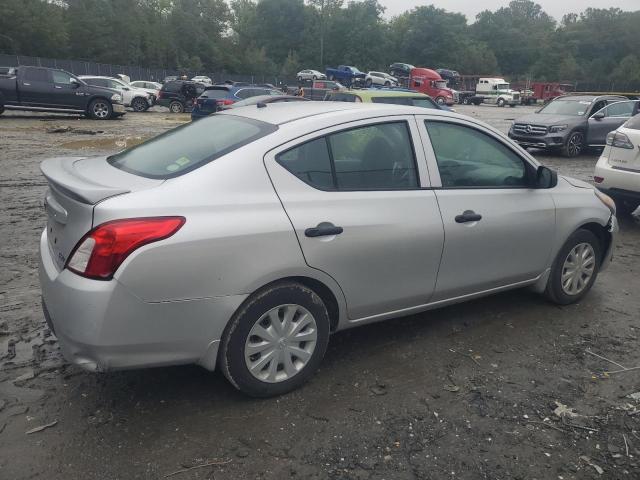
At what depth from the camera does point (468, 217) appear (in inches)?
143

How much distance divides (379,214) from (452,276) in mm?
776

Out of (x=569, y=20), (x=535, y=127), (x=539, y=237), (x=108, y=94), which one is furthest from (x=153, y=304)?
(x=569, y=20)

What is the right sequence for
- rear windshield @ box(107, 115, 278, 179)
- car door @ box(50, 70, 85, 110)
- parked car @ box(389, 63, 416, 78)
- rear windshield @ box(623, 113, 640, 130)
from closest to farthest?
rear windshield @ box(107, 115, 278, 179) < rear windshield @ box(623, 113, 640, 130) < car door @ box(50, 70, 85, 110) < parked car @ box(389, 63, 416, 78)

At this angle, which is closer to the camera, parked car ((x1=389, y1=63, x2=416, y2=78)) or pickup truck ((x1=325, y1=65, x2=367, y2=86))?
pickup truck ((x1=325, y1=65, x2=367, y2=86))

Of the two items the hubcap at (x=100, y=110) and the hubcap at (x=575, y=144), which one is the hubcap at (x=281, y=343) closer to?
the hubcap at (x=575, y=144)

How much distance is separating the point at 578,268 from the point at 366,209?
2.25 metres

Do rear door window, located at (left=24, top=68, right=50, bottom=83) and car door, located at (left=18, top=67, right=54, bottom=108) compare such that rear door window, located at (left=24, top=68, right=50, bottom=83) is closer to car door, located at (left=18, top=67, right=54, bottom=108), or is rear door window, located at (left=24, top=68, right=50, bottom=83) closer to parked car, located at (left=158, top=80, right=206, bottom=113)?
car door, located at (left=18, top=67, right=54, bottom=108)

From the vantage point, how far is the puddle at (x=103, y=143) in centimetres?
1310

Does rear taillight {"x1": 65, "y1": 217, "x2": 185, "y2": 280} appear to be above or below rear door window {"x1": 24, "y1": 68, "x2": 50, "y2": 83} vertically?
above

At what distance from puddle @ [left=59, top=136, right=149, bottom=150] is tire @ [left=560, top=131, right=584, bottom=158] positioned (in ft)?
35.8

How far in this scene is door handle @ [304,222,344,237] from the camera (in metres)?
2.98

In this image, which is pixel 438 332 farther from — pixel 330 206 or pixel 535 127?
pixel 535 127

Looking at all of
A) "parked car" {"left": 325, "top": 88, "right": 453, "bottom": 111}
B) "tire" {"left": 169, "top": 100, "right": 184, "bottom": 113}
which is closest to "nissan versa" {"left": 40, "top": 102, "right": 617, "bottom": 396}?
"parked car" {"left": 325, "top": 88, "right": 453, "bottom": 111}

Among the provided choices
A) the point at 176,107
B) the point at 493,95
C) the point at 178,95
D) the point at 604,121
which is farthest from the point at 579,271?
the point at 493,95
